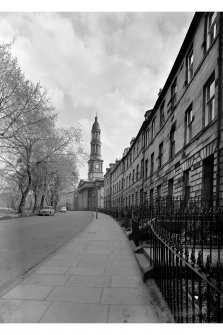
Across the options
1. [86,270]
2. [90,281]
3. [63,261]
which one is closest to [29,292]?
[90,281]

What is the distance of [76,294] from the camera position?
13.8ft

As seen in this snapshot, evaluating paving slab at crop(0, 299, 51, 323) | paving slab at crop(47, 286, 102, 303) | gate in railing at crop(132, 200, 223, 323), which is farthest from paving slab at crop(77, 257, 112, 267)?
paving slab at crop(0, 299, 51, 323)

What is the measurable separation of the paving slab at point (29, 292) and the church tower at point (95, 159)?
101m

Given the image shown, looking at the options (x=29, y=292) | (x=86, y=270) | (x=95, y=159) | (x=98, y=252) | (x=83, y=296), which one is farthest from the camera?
(x=95, y=159)

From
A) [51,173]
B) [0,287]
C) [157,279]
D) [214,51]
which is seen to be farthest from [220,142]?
[51,173]

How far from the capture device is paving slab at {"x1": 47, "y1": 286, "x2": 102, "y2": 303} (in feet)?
13.0

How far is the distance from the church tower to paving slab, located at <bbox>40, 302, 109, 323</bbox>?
102 m

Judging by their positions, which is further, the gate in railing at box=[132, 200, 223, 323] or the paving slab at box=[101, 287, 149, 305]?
the paving slab at box=[101, 287, 149, 305]

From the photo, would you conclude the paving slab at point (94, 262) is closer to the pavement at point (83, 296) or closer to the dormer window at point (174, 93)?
the pavement at point (83, 296)

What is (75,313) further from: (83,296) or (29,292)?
(29,292)

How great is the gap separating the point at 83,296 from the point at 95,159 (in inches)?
4069

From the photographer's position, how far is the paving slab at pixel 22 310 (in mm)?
3273

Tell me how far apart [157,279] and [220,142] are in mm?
7655

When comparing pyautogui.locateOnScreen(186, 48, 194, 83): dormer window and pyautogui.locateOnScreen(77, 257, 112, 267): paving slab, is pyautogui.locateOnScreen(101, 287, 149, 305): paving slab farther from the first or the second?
pyautogui.locateOnScreen(186, 48, 194, 83): dormer window
